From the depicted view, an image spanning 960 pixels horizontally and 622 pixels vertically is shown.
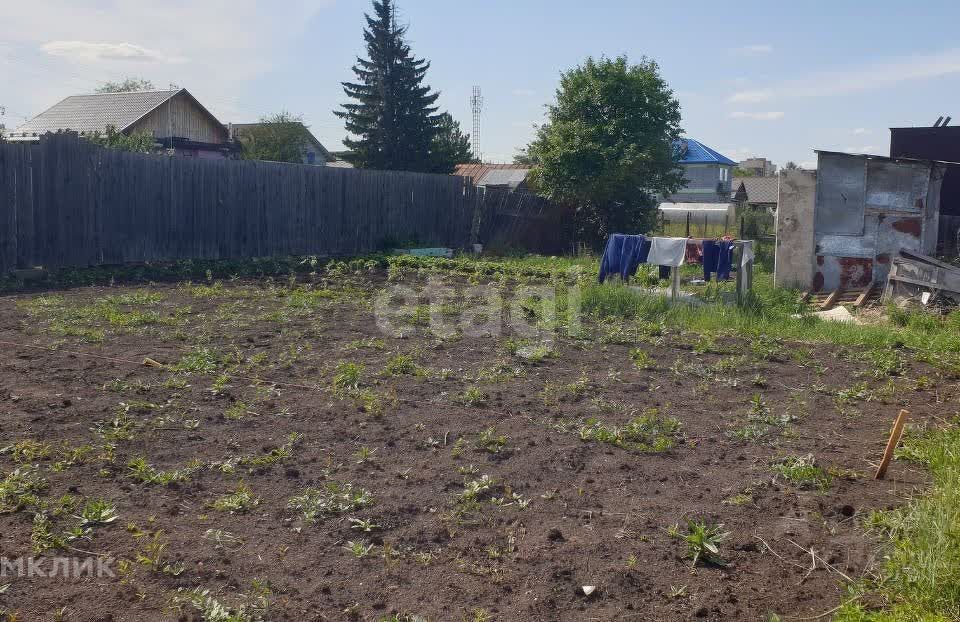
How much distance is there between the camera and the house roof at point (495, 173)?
39.2m

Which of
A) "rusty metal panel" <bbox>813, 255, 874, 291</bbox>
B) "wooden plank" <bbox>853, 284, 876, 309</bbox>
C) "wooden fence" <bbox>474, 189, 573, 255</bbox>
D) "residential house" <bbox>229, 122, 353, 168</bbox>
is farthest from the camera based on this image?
"residential house" <bbox>229, 122, 353, 168</bbox>

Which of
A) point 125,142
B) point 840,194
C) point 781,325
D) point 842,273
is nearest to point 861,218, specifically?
point 840,194

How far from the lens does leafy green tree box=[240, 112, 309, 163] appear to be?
4044 centimetres

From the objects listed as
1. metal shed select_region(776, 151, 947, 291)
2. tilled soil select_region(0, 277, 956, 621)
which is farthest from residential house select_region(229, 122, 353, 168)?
tilled soil select_region(0, 277, 956, 621)

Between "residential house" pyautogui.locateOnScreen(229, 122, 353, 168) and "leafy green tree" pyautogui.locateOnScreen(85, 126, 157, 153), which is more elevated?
"residential house" pyautogui.locateOnScreen(229, 122, 353, 168)

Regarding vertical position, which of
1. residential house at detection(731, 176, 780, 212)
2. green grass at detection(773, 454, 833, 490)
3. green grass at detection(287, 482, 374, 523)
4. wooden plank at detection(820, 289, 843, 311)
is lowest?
green grass at detection(287, 482, 374, 523)

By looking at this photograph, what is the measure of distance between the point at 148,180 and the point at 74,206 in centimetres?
150

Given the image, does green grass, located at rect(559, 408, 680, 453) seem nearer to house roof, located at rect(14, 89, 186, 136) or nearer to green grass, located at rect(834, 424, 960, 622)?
green grass, located at rect(834, 424, 960, 622)

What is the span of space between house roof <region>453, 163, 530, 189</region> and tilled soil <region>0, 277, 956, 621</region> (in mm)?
30577

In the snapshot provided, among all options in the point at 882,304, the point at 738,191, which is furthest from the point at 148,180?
the point at 738,191

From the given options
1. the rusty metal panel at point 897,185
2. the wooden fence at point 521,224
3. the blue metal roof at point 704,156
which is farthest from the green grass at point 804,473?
the blue metal roof at point 704,156

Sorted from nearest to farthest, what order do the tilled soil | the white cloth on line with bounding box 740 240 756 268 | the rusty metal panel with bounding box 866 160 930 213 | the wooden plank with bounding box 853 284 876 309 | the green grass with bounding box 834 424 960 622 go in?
the green grass with bounding box 834 424 960 622 → the tilled soil → the white cloth on line with bounding box 740 240 756 268 → the wooden plank with bounding box 853 284 876 309 → the rusty metal panel with bounding box 866 160 930 213

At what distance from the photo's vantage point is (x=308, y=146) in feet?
159

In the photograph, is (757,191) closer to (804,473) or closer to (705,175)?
(705,175)
